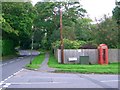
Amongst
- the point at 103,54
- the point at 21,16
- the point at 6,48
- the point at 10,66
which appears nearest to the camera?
the point at 10,66

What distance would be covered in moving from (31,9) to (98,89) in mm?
52301

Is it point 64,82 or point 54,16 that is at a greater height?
point 54,16

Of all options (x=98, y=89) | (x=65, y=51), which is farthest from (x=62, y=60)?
(x=98, y=89)

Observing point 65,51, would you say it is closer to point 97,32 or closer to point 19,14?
point 97,32

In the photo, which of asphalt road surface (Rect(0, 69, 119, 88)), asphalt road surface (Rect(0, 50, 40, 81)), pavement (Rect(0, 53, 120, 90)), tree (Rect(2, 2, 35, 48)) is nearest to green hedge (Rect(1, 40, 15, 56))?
tree (Rect(2, 2, 35, 48))

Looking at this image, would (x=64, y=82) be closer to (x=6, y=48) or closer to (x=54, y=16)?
(x=6, y=48)

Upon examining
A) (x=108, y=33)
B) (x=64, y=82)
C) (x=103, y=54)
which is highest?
(x=108, y=33)

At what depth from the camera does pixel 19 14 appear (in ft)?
209

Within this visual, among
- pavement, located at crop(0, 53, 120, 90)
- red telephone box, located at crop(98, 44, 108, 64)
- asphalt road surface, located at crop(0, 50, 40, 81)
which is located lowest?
asphalt road surface, located at crop(0, 50, 40, 81)

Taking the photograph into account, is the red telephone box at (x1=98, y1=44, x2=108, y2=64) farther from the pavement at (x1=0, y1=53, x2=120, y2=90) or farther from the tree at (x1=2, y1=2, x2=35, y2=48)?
the tree at (x1=2, y1=2, x2=35, y2=48)

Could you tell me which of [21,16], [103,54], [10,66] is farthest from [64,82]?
[21,16]

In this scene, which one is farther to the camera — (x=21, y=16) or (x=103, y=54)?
(x=21, y=16)

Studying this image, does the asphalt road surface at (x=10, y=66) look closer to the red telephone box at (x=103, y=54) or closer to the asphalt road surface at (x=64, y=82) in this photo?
the asphalt road surface at (x=64, y=82)

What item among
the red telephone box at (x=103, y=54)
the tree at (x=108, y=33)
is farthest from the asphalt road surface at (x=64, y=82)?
the tree at (x=108, y=33)
